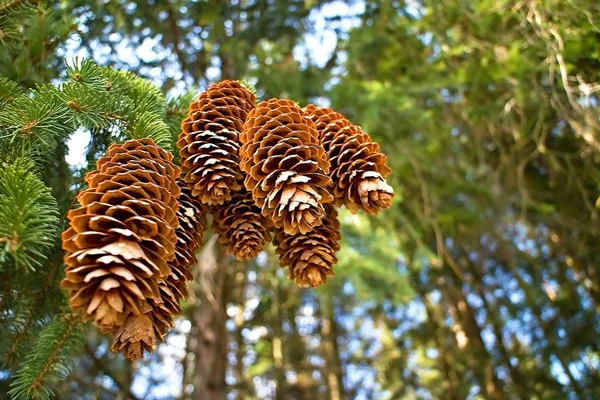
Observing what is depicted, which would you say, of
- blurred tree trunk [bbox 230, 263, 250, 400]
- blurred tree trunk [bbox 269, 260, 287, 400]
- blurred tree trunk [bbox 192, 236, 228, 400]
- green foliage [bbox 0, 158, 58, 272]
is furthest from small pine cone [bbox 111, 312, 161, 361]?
blurred tree trunk [bbox 269, 260, 287, 400]

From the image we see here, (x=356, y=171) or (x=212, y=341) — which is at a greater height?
(x=212, y=341)

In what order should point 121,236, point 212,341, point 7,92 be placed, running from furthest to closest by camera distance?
point 212,341 < point 7,92 < point 121,236

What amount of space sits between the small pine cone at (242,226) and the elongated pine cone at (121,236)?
7.6 inches

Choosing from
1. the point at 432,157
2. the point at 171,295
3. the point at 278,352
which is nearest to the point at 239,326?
the point at 278,352

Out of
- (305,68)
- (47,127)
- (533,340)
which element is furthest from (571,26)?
(533,340)

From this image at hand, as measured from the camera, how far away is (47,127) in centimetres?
122

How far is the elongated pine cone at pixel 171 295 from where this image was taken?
95 cm

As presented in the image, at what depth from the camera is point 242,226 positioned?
1.21m

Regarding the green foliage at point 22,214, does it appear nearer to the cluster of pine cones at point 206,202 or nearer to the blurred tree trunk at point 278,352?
the cluster of pine cones at point 206,202

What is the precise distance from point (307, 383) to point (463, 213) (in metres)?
4.98

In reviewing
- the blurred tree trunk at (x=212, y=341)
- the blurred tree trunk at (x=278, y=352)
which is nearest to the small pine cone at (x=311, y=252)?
the blurred tree trunk at (x=212, y=341)

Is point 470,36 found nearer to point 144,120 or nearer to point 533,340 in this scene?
point 144,120

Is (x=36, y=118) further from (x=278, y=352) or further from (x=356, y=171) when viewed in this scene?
(x=278, y=352)

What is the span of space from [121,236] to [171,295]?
0.69 ft
